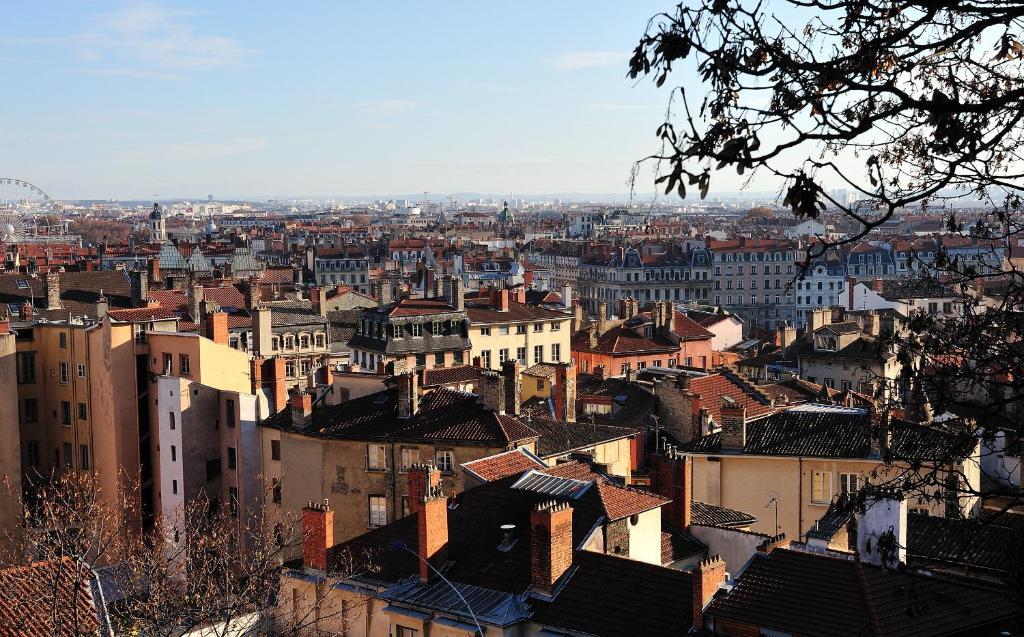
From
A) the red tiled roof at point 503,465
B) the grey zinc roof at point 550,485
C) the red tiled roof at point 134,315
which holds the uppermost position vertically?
the red tiled roof at point 134,315

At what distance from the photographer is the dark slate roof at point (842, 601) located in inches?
655

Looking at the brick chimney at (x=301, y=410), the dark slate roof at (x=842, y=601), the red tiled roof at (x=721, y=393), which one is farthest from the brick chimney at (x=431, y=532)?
the red tiled roof at (x=721, y=393)

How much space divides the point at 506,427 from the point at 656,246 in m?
108

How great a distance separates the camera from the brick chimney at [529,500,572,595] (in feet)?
65.4

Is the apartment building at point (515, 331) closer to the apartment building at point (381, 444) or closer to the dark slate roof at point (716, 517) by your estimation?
the apartment building at point (381, 444)

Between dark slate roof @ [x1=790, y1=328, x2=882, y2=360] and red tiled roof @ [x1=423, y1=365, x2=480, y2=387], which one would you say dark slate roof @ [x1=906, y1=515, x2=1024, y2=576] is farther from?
dark slate roof @ [x1=790, y1=328, x2=882, y2=360]

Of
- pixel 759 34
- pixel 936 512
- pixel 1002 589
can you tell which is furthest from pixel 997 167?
pixel 936 512

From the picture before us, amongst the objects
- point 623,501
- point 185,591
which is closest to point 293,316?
point 185,591

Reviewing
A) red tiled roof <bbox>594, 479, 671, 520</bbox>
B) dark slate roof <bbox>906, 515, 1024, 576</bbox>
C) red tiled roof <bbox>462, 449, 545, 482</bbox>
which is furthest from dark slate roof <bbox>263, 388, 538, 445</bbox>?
dark slate roof <bbox>906, 515, 1024, 576</bbox>

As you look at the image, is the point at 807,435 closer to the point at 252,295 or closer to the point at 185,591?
the point at 185,591

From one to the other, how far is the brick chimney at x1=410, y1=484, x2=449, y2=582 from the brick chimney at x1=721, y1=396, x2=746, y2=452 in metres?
11.3

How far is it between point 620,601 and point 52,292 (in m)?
42.7

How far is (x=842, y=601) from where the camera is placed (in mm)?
17375

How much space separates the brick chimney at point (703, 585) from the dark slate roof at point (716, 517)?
711cm
